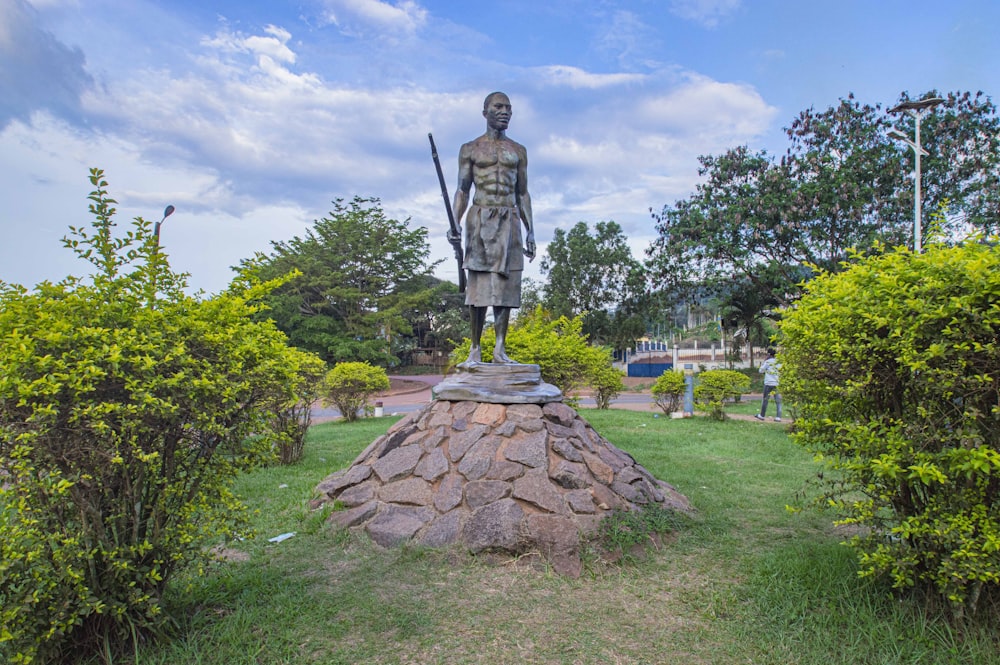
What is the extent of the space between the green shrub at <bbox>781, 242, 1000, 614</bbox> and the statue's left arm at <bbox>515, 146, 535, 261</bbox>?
2.92 m

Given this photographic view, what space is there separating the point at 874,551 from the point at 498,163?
4.01m

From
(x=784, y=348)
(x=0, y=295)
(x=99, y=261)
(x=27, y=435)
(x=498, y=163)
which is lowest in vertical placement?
(x=27, y=435)

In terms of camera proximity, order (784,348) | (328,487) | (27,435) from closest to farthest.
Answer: (27,435) → (784,348) → (328,487)

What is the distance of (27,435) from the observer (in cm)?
221

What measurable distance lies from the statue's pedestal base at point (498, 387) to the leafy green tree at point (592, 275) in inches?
996

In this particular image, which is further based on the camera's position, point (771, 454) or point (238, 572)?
point (771, 454)

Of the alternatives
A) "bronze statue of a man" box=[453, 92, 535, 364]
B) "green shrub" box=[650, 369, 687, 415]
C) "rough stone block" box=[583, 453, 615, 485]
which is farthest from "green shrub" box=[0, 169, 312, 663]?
"green shrub" box=[650, 369, 687, 415]

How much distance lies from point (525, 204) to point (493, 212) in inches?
15.7

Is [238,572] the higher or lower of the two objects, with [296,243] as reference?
lower

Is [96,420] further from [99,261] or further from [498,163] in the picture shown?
[498,163]

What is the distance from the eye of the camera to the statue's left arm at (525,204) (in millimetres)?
5527

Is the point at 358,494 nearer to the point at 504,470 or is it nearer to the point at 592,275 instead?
the point at 504,470

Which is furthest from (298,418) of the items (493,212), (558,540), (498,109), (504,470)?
(558,540)

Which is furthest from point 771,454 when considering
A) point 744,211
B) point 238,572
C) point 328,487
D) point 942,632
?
point 744,211
